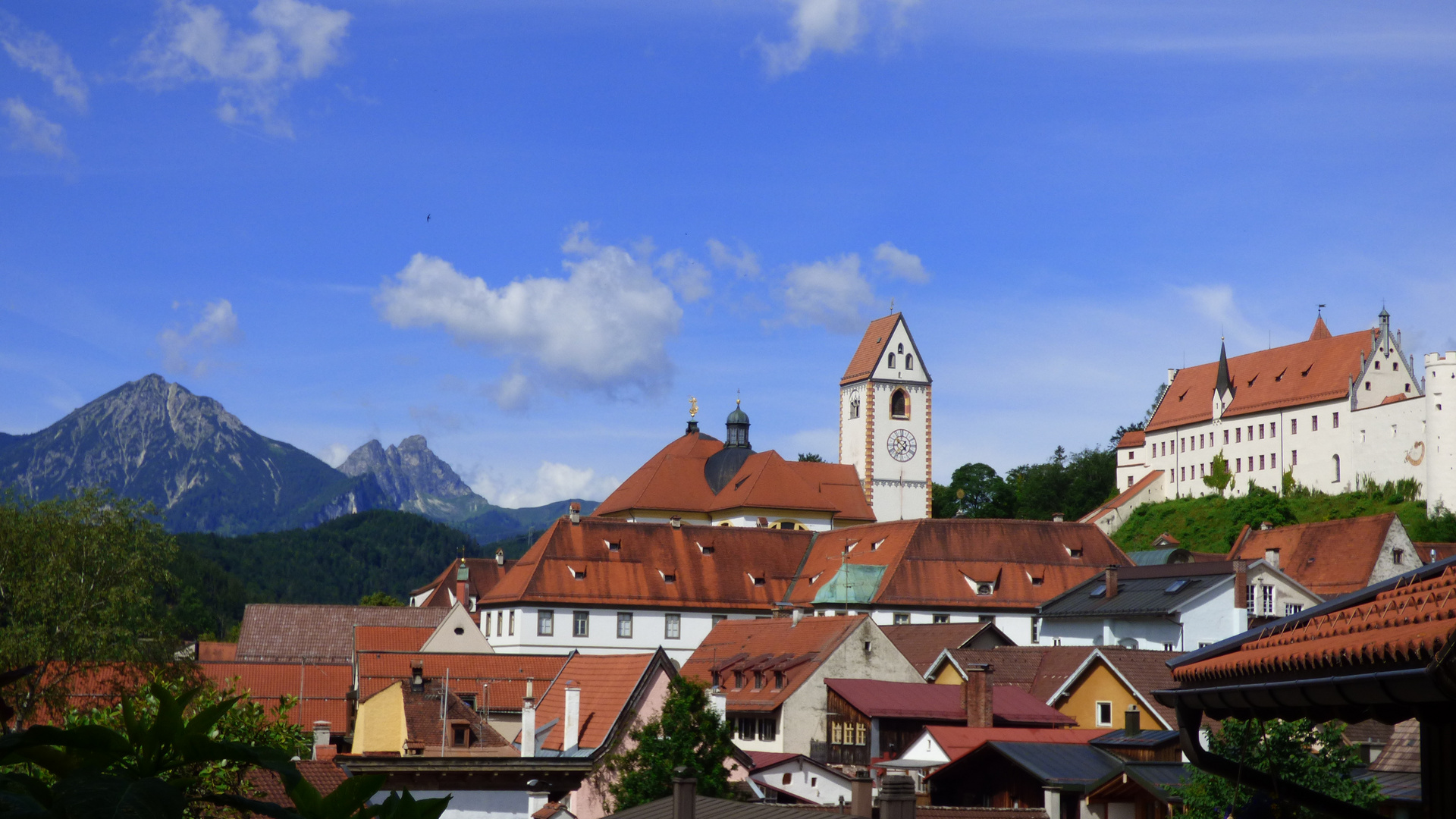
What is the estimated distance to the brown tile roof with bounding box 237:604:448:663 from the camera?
8069cm

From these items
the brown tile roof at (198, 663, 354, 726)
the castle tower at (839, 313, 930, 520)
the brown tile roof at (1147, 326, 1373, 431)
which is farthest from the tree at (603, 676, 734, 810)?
the brown tile roof at (1147, 326, 1373, 431)

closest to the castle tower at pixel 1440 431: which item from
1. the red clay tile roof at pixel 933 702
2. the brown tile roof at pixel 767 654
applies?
the brown tile roof at pixel 767 654

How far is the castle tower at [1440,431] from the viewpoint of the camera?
93000mm

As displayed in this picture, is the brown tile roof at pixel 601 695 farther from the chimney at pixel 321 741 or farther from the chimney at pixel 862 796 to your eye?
the chimney at pixel 862 796

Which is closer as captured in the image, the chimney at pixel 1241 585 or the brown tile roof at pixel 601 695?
the brown tile roof at pixel 601 695

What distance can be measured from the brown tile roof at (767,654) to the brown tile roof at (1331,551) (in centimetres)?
2613

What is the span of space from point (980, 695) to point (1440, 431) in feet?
202

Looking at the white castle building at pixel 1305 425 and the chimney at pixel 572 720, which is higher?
the white castle building at pixel 1305 425

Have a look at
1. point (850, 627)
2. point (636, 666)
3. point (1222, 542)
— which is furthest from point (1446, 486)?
point (636, 666)

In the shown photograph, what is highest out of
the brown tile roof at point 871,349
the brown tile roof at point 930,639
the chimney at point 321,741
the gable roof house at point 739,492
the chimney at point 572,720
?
the brown tile roof at point 871,349

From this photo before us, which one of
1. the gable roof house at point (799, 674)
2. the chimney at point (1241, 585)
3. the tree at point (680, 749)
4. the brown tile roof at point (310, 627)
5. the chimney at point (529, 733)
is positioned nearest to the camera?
the tree at point (680, 749)

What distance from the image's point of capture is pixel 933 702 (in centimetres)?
4847

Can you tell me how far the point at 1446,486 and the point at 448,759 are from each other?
7658 cm

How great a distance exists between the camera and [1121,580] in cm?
6912
